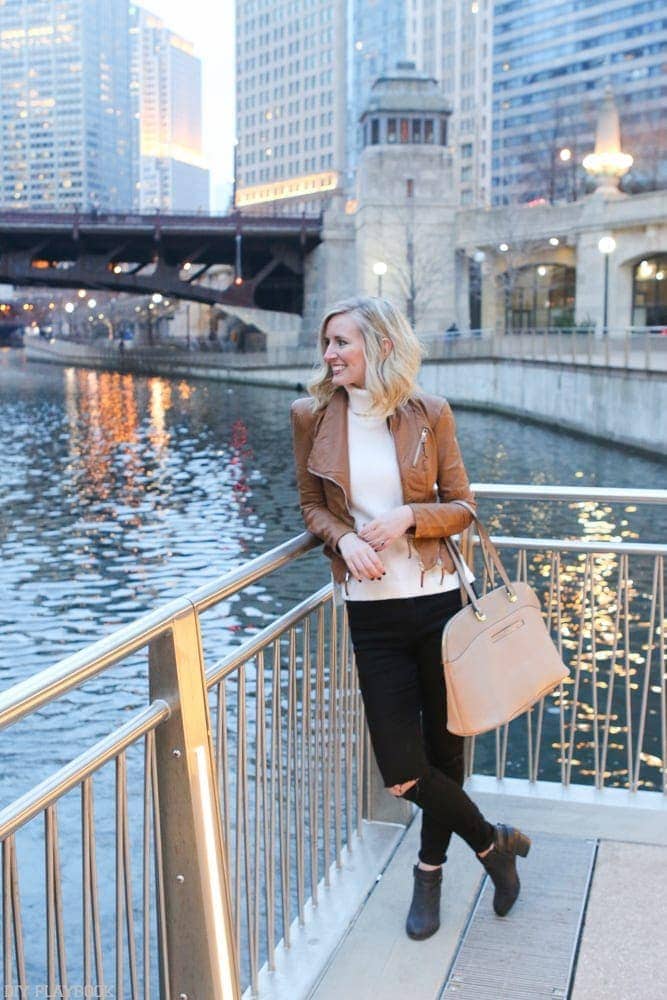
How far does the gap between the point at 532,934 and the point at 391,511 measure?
1.55m

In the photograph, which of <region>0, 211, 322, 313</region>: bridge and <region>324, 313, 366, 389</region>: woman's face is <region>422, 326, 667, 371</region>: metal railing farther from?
<region>0, 211, 322, 313</region>: bridge

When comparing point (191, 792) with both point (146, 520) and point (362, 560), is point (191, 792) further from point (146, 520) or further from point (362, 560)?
point (146, 520)

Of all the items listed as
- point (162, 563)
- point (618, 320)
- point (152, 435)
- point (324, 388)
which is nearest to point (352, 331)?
point (324, 388)

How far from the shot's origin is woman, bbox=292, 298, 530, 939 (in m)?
3.86

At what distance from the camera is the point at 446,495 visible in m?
4.04

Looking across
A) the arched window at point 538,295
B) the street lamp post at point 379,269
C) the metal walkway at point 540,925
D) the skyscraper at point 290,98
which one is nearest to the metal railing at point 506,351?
the metal walkway at point 540,925

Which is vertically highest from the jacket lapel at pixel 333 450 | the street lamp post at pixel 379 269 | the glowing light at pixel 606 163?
the glowing light at pixel 606 163

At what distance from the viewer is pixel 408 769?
3871mm

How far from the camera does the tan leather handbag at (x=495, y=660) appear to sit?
12.2 ft

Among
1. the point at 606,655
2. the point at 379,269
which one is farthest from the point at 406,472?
the point at 379,269

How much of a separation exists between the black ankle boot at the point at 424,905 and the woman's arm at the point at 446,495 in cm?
118

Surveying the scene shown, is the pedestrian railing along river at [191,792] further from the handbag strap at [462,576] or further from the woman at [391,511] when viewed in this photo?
the handbag strap at [462,576]

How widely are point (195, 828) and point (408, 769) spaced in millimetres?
979

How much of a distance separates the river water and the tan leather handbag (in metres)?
6.00
